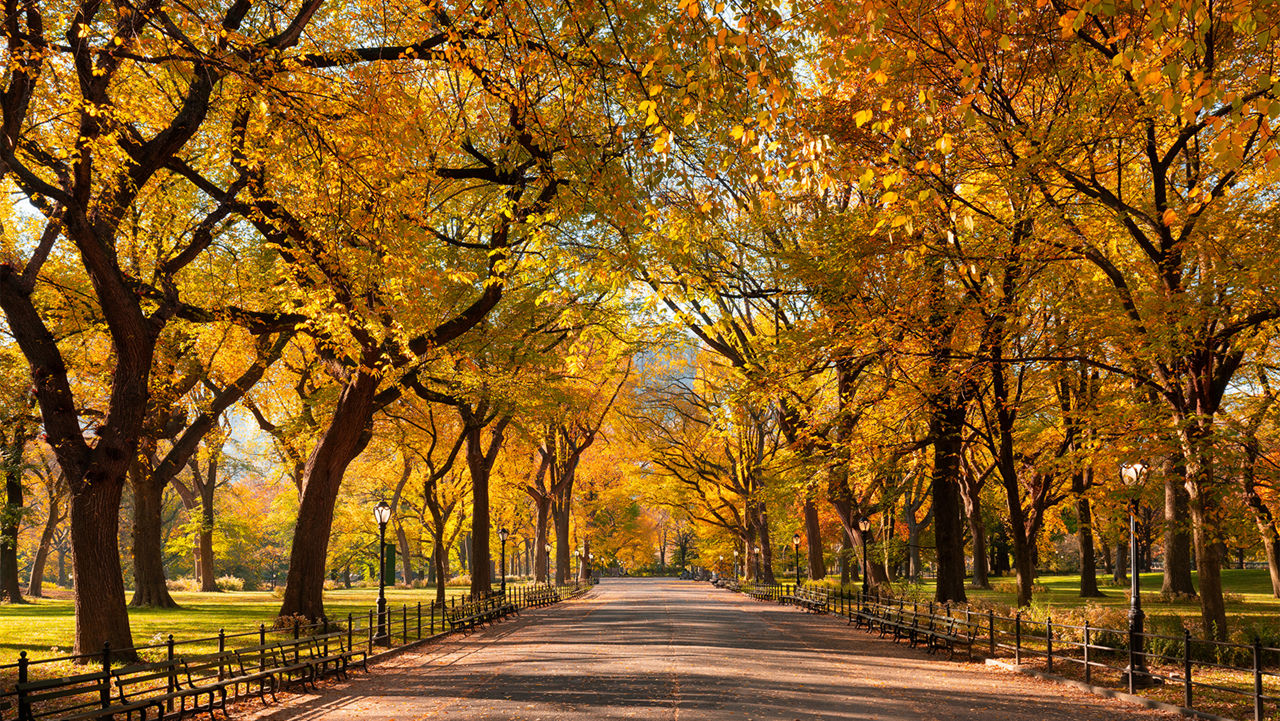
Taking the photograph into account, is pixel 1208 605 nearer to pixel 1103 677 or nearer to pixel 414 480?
pixel 1103 677

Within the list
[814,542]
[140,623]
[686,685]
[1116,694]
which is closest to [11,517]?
[140,623]

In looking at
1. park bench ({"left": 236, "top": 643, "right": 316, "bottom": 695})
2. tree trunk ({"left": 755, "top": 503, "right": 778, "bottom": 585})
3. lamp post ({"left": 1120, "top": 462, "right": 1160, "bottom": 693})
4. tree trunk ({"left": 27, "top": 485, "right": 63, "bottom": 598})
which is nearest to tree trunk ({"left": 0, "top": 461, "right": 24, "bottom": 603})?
tree trunk ({"left": 27, "top": 485, "right": 63, "bottom": 598})

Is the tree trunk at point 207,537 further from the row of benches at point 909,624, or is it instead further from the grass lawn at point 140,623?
the row of benches at point 909,624

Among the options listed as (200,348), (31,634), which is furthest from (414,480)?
(31,634)

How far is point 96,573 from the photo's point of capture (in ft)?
47.9

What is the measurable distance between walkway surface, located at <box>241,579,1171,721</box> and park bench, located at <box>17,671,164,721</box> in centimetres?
190

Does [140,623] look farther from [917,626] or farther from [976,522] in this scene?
[976,522]

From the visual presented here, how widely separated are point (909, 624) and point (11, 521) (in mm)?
29905

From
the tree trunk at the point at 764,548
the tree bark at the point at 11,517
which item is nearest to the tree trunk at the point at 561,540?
the tree trunk at the point at 764,548

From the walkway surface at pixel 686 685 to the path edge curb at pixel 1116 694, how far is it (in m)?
0.20

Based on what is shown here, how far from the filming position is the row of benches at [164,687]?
9.27m

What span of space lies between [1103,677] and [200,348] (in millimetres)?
26381

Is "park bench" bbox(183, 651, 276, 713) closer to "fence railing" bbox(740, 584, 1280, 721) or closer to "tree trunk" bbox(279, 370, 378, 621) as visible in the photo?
"tree trunk" bbox(279, 370, 378, 621)

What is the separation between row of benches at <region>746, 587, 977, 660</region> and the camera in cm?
1931
